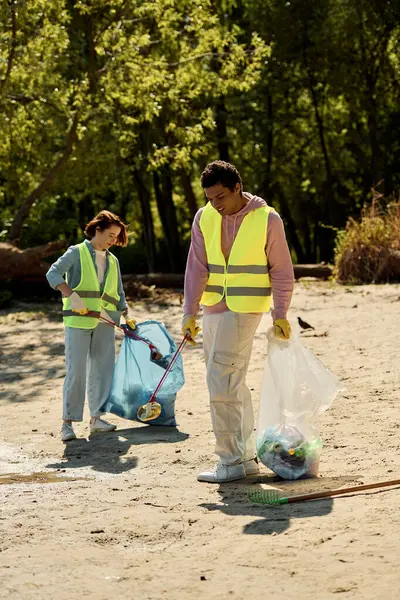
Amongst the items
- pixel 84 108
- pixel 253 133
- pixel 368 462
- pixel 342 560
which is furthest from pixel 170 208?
pixel 342 560

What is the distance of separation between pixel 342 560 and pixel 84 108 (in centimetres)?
1549

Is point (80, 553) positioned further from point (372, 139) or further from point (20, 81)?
point (372, 139)

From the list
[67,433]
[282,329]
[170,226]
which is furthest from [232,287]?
[170,226]

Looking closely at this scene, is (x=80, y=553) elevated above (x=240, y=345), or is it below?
below

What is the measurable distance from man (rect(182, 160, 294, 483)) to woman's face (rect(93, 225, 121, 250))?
5.81 feet

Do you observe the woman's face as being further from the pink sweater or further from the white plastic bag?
the white plastic bag

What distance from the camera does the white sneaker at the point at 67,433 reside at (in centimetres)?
790

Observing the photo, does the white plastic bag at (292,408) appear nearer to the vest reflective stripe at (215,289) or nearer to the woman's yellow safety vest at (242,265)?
the woman's yellow safety vest at (242,265)

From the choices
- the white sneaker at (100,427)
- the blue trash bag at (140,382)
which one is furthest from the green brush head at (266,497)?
the white sneaker at (100,427)

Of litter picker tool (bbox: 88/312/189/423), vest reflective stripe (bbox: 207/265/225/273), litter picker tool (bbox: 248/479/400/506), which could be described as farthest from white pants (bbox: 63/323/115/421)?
litter picker tool (bbox: 248/479/400/506)

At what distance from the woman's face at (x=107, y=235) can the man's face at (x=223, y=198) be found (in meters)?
2.01

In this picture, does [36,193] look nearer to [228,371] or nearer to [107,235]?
[107,235]

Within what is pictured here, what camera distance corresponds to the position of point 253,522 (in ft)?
17.1

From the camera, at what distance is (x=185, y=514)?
18.0ft
